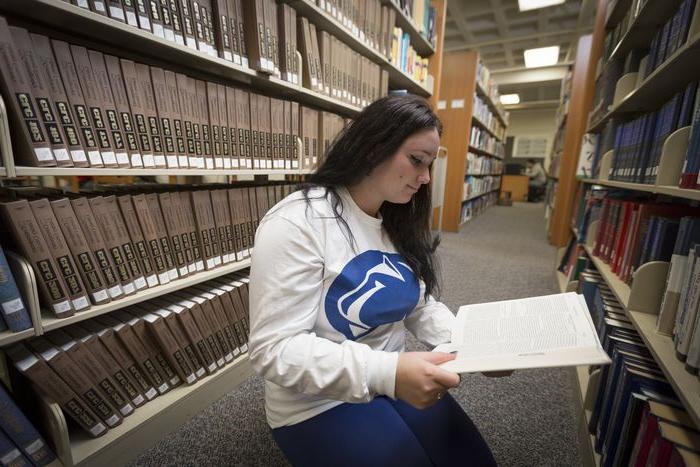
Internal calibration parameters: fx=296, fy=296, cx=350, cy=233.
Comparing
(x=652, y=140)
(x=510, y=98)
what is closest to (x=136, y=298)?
(x=652, y=140)

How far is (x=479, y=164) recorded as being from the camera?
17.2 feet

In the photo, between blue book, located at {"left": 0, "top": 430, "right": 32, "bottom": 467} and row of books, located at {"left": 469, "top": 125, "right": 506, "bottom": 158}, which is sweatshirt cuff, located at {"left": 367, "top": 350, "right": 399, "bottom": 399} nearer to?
blue book, located at {"left": 0, "top": 430, "right": 32, "bottom": 467}

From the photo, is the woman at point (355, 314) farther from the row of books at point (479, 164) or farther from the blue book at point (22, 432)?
the row of books at point (479, 164)

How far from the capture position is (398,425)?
0.67 m

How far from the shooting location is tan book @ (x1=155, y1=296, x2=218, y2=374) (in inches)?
42.4

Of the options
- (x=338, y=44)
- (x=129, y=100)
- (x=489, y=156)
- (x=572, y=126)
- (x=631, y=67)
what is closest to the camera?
(x=129, y=100)

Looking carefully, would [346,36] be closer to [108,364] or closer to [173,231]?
[173,231]

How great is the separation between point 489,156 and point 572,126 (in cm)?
304

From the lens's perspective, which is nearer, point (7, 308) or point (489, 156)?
point (7, 308)

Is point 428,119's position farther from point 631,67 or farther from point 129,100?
point 631,67

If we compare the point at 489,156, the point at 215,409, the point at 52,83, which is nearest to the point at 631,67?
the point at 52,83

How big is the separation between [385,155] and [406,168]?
2.4 inches

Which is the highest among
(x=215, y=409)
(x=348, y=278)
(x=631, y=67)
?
(x=631, y=67)

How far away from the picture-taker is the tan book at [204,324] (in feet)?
3.67
